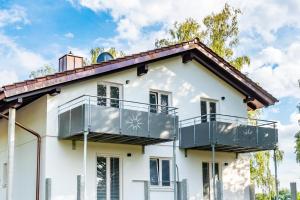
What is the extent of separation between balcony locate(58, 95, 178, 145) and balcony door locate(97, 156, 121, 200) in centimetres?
76

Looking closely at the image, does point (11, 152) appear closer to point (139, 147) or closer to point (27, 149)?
point (27, 149)

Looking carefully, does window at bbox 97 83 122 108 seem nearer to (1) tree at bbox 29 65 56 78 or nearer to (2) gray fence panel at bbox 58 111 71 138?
(2) gray fence panel at bbox 58 111 71 138

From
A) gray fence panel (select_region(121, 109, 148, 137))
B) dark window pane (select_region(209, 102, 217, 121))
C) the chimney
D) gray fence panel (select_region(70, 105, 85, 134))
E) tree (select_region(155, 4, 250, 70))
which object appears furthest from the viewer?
tree (select_region(155, 4, 250, 70))

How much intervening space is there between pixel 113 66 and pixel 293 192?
24.6 ft

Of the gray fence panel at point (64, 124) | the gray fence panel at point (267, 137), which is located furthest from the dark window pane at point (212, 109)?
the gray fence panel at point (64, 124)

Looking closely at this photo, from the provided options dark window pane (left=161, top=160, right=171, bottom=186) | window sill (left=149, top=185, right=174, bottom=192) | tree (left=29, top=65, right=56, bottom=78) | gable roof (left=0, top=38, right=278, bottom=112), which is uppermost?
tree (left=29, top=65, right=56, bottom=78)

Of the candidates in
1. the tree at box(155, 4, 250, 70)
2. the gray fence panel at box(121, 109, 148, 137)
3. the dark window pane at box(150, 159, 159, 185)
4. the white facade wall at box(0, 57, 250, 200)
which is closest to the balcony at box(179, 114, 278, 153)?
the white facade wall at box(0, 57, 250, 200)

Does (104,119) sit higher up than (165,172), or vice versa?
(104,119)

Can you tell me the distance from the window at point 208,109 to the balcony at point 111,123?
2835 mm

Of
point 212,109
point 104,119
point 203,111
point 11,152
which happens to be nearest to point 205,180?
point 203,111

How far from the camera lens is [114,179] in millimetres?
20422

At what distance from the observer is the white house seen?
19.0m

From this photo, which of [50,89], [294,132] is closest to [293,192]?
[50,89]

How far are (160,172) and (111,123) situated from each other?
157 inches
